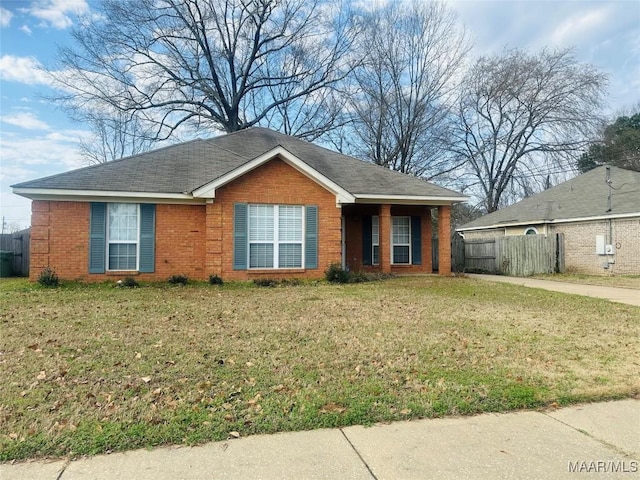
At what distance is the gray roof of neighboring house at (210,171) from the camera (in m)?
12.4

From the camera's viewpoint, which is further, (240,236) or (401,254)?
(401,254)

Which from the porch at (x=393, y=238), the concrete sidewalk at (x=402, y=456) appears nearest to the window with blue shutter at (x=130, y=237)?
the porch at (x=393, y=238)

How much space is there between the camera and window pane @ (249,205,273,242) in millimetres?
12883

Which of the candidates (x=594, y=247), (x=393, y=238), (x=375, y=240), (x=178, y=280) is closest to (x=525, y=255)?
(x=594, y=247)

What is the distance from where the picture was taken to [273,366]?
4684 mm

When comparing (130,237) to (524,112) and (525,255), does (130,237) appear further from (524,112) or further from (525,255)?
(524,112)

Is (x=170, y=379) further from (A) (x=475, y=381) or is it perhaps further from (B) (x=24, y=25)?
(B) (x=24, y=25)

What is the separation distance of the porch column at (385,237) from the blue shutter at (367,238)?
133 cm

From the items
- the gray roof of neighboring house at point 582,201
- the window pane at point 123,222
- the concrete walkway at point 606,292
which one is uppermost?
the gray roof of neighboring house at point 582,201

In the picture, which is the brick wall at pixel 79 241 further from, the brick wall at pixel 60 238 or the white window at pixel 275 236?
the white window at pixel 275 236

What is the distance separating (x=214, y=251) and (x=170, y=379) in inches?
334

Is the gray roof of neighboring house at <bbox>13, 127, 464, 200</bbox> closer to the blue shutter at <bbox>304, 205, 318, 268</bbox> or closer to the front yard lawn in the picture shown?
the blue shutter at <bbox>304, 205, 318, 268</bbox>

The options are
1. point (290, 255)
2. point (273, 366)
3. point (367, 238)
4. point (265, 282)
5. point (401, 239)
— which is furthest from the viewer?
point (401, 239)

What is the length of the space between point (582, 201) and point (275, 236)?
52.4 ft
